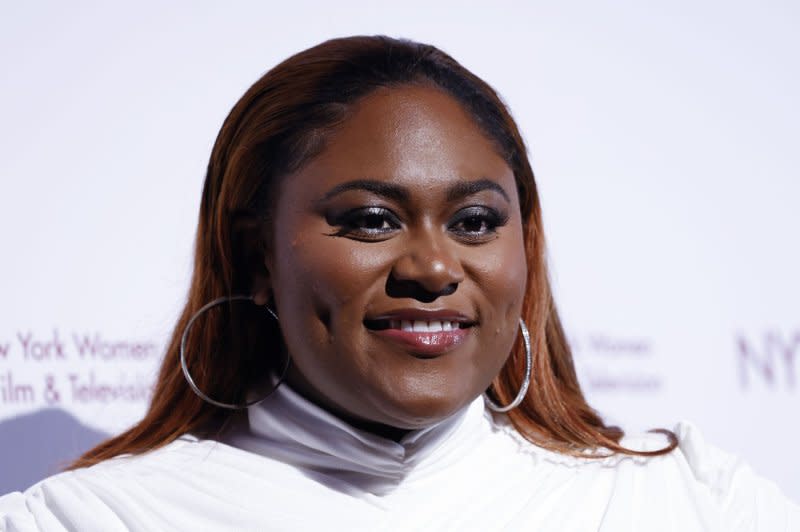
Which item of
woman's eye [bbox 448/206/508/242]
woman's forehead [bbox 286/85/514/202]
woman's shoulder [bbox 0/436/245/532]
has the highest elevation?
woman's forehead [bbox 286/85/514/202]

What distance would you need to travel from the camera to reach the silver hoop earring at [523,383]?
1680 millimetres

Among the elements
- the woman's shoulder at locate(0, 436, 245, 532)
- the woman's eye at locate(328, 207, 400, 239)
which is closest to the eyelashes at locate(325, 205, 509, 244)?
the woman's eye at locate(328, 207, 400, 239)

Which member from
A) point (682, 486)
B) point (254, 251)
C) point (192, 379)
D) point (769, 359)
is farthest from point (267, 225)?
point (769, 359)

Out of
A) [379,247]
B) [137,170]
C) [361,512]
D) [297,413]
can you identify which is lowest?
[361,512]

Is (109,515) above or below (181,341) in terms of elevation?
below

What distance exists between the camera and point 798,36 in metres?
2.57

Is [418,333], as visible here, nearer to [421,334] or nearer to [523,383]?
[421,334]

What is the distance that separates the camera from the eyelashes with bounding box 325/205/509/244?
1436mm

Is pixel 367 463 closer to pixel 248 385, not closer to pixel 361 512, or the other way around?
pixel 361 512

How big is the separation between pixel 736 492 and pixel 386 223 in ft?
2.18

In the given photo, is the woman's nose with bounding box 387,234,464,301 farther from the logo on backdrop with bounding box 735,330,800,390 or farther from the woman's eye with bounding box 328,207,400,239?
the logo on backdrop with bounding box 735,330,800,390

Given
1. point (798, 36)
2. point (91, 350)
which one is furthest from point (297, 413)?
point (798, 36)

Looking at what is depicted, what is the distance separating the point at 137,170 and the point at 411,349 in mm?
821

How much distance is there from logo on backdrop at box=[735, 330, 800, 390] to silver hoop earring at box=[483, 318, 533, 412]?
82cm
